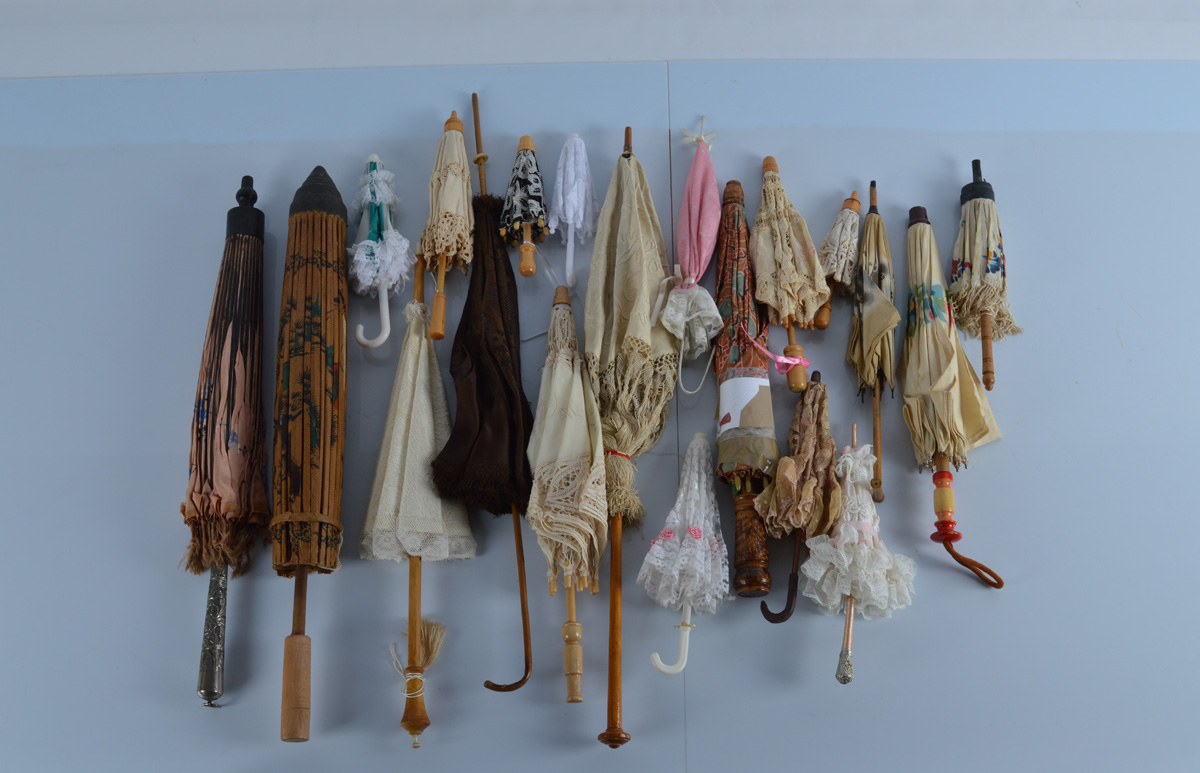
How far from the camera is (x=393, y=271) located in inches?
83.4

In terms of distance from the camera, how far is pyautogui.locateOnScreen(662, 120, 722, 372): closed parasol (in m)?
2.04

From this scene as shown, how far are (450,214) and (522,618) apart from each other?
2.90 ft

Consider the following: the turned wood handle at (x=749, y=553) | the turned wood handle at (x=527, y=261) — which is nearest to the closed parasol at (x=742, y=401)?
the turned wood handle at (x=749, y=553)

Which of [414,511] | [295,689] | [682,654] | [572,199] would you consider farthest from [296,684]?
[572,199]

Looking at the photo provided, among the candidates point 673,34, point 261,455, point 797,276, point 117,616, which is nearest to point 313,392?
point 261,455

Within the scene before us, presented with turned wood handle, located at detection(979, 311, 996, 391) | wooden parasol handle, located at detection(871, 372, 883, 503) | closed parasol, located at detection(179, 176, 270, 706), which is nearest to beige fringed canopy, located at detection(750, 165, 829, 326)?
wooden parasol handle, located at detection(871, 372, 883, 503)

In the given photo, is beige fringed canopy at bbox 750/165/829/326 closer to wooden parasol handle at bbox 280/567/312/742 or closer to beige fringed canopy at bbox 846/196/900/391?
beige fringed canopy at bbox 846/196/900/391

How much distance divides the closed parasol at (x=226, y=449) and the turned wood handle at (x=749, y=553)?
979 mm

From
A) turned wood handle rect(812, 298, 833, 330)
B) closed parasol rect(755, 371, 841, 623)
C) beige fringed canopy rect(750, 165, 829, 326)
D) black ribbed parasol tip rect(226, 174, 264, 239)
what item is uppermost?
black ribbed parasol tip rect(226, 174, 264, 239)

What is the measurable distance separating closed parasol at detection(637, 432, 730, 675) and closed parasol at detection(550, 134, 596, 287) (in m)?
0.59

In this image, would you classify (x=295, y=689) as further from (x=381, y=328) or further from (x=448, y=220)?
(x=448, y=220)

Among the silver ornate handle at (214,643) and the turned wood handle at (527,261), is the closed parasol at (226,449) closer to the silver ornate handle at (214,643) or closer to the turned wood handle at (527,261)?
the silver ornate handle at (214,643)

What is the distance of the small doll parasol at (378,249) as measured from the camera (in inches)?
82.7

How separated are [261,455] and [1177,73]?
2424 millimetres
